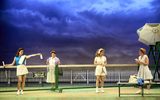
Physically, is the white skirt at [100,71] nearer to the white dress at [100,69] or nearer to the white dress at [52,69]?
the white dress at [100,69]

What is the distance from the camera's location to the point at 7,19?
831 inches

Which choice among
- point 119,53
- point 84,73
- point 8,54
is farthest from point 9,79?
point 119,53

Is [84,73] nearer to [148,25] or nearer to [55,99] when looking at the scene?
[148,25]

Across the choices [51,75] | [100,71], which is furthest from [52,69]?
[100,71]

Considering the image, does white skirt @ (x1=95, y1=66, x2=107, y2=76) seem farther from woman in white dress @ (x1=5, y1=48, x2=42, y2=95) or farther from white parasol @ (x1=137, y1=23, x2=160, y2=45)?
white parasol @ (x1=137, y1=23, x2=160, y2=45)

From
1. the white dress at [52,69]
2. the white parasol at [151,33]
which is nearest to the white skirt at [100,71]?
the white dress at [52,69]

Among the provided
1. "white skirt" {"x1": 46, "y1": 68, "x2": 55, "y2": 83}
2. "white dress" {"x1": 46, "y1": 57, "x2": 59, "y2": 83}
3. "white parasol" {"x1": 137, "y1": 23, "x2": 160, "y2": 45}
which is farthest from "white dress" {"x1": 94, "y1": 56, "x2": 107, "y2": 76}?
"white parasol" {"x1": 137, "y1": 23, "x2": 160, "y2": 45}

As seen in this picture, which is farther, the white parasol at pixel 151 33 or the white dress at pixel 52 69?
the white parasol at pixel 151 33

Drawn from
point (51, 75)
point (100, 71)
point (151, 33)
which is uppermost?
point (151, 33)

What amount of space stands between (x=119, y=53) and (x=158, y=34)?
5.49 meters

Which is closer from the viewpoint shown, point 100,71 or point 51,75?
point 100,71

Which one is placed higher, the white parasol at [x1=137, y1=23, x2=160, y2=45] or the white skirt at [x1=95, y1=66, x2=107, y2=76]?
the white parasol at [x1=137, y1=23, x2=160, y2=45]

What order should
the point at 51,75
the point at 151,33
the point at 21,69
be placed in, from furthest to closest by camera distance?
the point at 151,33, the point at 51,75, the point at 21,69

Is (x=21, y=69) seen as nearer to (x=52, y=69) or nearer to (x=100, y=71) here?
(x=52, y=69)
